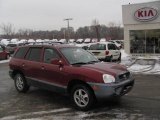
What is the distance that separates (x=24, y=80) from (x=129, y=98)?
3558mm

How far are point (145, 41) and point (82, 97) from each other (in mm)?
19561

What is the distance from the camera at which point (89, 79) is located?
7.36 metres

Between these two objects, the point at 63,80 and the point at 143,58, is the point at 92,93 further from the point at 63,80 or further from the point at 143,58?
the point at 143,58

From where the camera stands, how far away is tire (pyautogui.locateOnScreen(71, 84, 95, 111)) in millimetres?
7449

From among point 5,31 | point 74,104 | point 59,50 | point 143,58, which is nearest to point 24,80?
point 59,50

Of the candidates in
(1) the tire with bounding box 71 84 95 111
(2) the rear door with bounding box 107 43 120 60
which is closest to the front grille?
(1) the tire with bounding box 71 84 95 111

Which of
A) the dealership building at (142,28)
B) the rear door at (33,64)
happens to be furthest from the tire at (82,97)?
the dealership building at (142,28)

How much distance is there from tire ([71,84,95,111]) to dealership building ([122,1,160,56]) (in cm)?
1908

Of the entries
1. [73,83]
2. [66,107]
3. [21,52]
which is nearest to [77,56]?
[73,83]

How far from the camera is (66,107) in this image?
7992mm

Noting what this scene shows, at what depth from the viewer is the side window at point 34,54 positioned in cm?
922

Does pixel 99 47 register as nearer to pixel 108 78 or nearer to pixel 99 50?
pixel 99 50

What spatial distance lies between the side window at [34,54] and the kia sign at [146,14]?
17.8m

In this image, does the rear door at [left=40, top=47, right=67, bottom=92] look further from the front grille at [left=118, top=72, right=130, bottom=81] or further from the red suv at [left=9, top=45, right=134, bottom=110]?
the front grille at [left=118, top=72, right=130, bottom=81]
